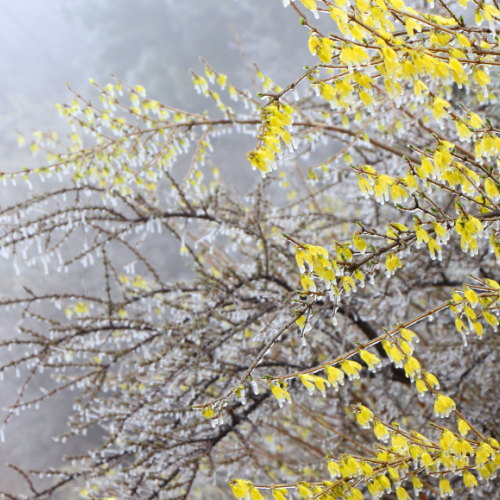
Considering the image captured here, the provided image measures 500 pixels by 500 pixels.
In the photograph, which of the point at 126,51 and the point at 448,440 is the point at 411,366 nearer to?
the point at 448,440

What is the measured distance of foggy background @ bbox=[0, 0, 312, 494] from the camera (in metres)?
4.82

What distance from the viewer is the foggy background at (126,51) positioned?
4.82 m

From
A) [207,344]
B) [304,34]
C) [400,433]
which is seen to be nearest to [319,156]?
[304,34]

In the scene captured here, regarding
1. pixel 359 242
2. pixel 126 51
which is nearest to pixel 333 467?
pixel 359 242

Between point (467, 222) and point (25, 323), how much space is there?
14.6 ft

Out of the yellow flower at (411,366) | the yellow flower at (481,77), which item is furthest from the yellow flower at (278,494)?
the yellow flower at (481,77)

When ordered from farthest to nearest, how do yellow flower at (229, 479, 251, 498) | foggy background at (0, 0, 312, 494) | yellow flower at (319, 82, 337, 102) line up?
foggy background at (0, 0, 312, 494)
yellow flower at (319, 82, 337, 102)
yellow flower at (229, 479, 251, 498)

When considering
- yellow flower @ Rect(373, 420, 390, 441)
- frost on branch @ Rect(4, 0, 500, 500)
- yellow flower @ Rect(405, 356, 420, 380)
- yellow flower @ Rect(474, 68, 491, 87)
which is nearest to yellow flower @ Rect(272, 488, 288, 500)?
frost on branch @ Rect(4, 0, 500, 500)

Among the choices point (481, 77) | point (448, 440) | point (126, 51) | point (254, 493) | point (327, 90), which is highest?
point (126, 51)

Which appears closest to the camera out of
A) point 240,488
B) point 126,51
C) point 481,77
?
point 240,488

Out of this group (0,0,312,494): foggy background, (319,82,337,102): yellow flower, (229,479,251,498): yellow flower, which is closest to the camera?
(229,479,251,498): yellow flower

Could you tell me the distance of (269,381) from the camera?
1.10 metres

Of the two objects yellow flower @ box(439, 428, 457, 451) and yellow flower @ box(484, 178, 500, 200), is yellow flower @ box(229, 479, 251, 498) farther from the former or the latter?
yellow flower @ box(484, 178, 500, 200)

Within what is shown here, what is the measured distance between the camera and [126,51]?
16.7ft
